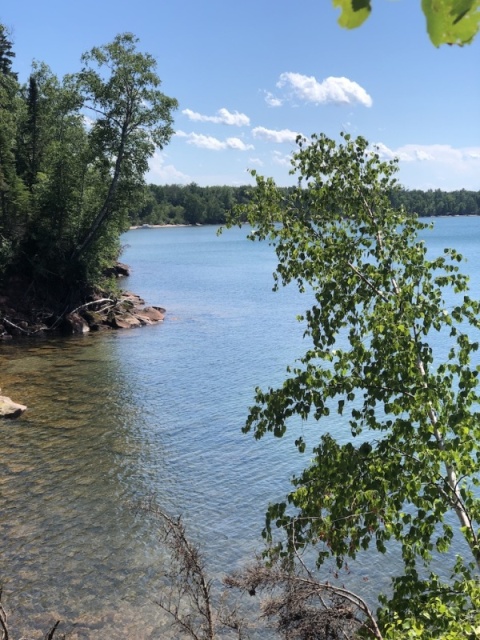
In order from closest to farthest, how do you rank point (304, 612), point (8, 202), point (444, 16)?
1. point (444, 16)
2. point (304, 612)
3. point (8, 202)

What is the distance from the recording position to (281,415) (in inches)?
272

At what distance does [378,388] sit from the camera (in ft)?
21.3

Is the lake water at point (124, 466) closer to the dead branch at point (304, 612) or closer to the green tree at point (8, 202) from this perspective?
the dead branch at point (304, 612)

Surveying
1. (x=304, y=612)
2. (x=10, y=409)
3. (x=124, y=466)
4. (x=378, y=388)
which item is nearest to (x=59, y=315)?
(x=10, y=409)

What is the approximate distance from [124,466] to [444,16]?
56.3ft

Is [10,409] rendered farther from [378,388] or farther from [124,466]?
[378,388]

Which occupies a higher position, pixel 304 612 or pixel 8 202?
pixel 8 202

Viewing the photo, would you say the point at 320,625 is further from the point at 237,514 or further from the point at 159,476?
the point at 159,476

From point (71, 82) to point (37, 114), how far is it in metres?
6.79

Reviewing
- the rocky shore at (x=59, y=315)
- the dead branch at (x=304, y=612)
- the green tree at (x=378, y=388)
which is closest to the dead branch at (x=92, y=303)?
the rocky shore at (x=59, y=315)

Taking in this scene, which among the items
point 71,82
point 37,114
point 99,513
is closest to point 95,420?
point 99,513

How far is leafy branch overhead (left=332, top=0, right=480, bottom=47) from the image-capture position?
1306 mm

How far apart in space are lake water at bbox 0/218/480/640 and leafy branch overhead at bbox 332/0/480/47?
1076cm

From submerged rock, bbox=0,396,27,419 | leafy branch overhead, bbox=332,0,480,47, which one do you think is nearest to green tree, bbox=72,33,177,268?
submerged rock, bbox=0,396,27,419
